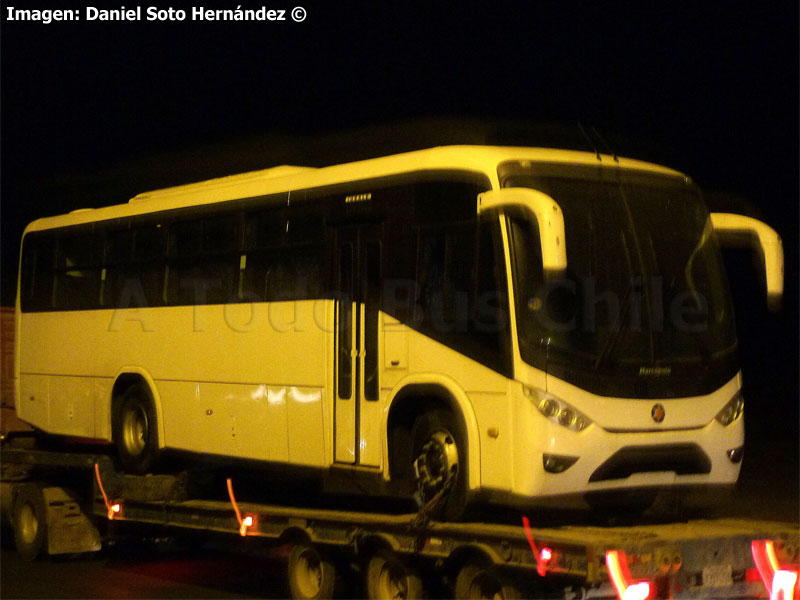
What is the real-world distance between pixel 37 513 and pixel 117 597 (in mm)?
3562

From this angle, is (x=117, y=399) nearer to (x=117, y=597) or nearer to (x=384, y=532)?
(x=117, y=597)

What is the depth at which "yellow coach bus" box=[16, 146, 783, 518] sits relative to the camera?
32.3 ft

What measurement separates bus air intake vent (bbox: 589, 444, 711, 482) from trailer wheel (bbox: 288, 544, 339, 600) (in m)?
2.90

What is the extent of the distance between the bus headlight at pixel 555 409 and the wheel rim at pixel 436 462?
101 centimetres

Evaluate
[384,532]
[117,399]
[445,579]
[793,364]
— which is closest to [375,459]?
[384,532]

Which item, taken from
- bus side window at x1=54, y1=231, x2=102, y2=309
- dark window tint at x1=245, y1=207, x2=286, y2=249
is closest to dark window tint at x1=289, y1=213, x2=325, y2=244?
dark window tint at x1=245, y1=207, x2=286, y2=249

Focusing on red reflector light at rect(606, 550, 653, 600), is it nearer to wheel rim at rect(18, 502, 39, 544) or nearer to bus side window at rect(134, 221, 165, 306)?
bus side window at rect(134, 221, 165, 306)

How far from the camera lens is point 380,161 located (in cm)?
1164

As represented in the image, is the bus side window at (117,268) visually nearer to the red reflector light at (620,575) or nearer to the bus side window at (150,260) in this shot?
the bus side window at (150,260)

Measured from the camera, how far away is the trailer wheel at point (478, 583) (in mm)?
9734

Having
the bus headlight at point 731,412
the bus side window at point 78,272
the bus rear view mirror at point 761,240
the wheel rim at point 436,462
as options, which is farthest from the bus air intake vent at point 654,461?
the bus side window at point 78,272

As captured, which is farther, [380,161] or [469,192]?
[380,161]

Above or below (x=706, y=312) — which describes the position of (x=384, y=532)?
below

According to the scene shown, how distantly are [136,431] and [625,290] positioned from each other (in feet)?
22.8
